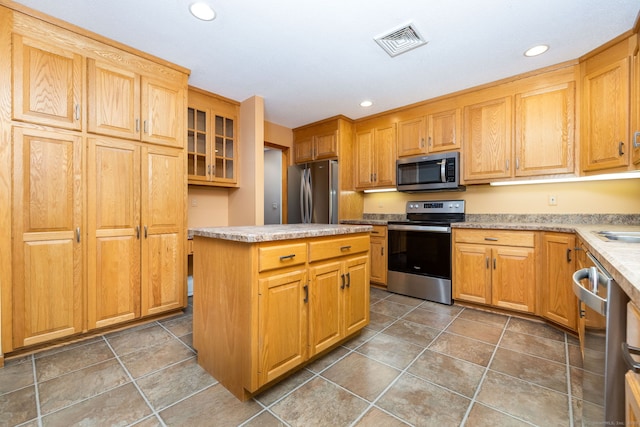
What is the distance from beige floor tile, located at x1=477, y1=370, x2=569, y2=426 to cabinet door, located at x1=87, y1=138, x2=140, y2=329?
8.92 feet

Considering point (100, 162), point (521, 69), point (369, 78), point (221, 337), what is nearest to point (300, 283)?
point (221, 337)

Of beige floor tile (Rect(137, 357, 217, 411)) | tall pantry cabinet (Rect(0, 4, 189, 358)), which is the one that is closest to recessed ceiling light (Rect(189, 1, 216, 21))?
tall pantry cabinet (Rect(0, 4, 189, 358))

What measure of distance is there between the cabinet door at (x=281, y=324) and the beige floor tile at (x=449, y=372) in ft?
2.52

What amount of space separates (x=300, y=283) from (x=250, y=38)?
1.99 m

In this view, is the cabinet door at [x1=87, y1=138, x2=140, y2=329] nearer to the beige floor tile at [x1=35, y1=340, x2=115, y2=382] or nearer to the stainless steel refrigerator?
the beige floor tile at [x1=35, y1=340, x2=115, y2=382]

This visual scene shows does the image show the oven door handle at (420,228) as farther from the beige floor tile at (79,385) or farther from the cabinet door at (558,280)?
the beige floor tile at (79,385)

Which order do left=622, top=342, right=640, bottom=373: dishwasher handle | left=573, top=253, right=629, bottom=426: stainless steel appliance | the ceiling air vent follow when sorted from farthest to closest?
the ceiling air vent, left=573, top=253, right=629, bottom=426: stainless steel appliance, left=622, top=342, right=640, bottom=373: dishwasher handle

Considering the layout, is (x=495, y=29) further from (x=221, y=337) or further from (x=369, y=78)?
(x=221, y=337)

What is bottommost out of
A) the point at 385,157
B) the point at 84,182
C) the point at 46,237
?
the point at 46,237

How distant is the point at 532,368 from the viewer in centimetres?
176

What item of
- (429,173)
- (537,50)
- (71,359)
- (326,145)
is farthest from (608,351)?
(326,145)

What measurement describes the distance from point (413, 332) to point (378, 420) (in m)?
1.09

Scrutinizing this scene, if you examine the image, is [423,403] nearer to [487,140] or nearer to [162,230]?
[162,230]

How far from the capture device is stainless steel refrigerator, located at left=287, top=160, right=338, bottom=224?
395cm
